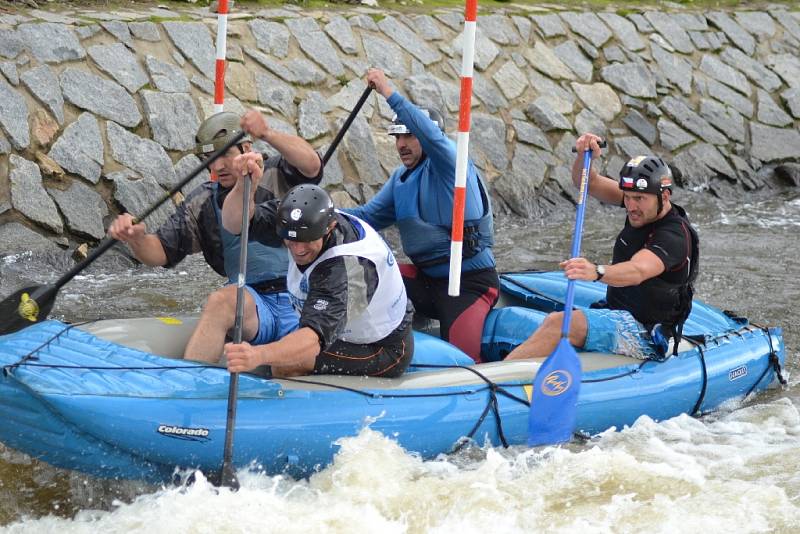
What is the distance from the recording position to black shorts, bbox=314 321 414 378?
497cm

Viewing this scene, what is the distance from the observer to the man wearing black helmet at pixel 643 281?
5.44 m

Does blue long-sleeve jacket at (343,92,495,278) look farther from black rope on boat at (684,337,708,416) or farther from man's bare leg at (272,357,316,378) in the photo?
man's bare leg at (272,357,316,378)

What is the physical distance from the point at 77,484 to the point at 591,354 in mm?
2474

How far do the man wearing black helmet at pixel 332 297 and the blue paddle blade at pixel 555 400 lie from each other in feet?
2.05

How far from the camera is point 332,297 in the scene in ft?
15.2

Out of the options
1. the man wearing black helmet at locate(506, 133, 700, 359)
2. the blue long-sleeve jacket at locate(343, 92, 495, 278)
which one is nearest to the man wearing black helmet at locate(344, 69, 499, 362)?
the blue long-sleeve jacket at locate(343, 92, 495, 278)

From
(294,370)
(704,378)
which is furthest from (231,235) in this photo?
(704,378)

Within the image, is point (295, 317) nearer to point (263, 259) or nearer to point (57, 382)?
point (263, 259)

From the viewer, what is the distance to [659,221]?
5.55 meters

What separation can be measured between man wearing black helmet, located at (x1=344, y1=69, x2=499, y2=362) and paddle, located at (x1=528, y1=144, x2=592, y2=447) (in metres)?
0.74

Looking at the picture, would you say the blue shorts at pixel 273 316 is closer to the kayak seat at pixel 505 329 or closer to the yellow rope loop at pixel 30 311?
the yellow rope loop at pixel 30 311

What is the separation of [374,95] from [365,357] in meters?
5.26

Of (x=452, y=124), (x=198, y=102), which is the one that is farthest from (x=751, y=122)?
(x=198, y=102)

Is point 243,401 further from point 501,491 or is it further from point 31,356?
point 501,491
